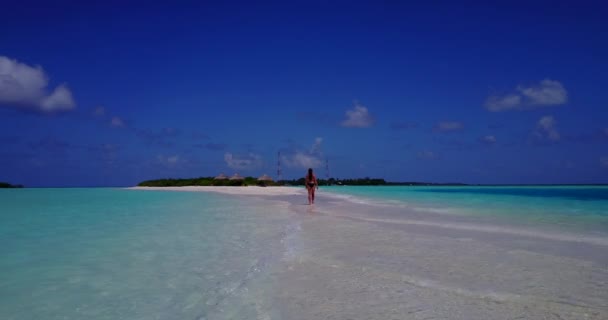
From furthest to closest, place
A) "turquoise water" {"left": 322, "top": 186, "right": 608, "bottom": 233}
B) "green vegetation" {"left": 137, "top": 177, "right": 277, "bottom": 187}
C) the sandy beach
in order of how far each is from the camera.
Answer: "green vegetation" {"left": 137, "top": 177, "right": 277, "bottom": 187}, "turquoise water" {"left": 322, "top": 186, "right": 608, "bottom": 233}, the sandy beach

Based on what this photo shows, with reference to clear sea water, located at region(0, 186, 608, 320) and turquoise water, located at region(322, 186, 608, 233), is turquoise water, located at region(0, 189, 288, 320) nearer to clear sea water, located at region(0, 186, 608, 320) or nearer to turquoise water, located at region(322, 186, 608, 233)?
clear sea water, located at region(0, 186, 608, 320)

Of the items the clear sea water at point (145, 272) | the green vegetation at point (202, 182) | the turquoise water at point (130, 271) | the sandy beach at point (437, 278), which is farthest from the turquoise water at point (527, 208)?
the green vegetation at point (202, 182)

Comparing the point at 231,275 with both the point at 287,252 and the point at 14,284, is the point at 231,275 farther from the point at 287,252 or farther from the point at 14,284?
the point at 14,284

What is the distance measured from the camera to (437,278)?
4750mm

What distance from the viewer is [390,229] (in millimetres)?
9438

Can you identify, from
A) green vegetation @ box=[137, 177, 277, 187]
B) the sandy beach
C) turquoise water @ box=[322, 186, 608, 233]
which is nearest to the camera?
the sandy beach

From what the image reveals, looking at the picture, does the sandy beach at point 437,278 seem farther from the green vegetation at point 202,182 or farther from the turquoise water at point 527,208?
the green vegetation at point 202,182

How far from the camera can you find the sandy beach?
3617 millimetres

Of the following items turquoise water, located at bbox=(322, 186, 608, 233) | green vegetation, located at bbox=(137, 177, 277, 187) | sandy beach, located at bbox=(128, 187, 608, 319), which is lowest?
sandy beach, located at bbox=(128, 187, 608, 319)

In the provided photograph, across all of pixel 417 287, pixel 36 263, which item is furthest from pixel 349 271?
pixel 36 263

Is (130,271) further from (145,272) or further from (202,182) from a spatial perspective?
(202,182)

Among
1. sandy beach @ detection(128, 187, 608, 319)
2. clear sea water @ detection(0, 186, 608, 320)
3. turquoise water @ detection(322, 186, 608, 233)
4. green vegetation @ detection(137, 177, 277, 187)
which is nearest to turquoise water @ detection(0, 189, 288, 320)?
clear sea water @ detection(0, 186, 608, 320)

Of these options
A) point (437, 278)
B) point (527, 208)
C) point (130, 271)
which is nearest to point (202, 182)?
point (527, 208)

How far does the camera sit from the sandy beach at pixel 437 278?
3.62 metres
